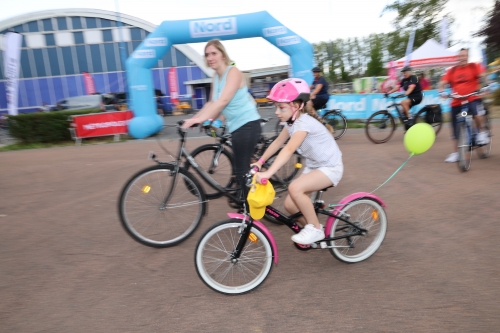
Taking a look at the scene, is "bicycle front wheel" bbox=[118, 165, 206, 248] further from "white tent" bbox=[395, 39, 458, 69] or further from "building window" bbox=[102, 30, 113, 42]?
"building window" bbox=[102, 30, 113, 42]

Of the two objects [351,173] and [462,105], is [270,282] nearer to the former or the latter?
[351,173]

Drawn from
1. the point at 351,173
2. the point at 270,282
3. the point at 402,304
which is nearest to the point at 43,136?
the point at 351,173

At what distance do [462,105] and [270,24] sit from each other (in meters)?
7.41

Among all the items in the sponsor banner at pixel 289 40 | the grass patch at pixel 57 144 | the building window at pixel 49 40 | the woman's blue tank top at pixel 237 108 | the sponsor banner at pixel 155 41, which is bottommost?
the grass patch at pixel 57 144

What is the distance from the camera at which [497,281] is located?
2.89 m

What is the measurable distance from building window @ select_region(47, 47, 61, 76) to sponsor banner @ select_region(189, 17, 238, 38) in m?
27.4

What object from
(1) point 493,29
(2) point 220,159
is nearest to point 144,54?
(2) point 220,159

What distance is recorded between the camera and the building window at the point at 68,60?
111 feet

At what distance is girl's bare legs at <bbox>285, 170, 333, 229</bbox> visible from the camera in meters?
3.01

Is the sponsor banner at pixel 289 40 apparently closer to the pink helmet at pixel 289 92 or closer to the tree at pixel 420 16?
the pink helmet at pixel 289 92

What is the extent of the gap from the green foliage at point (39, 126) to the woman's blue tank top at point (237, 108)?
11578 mm

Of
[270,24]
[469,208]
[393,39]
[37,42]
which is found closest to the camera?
[469,208]

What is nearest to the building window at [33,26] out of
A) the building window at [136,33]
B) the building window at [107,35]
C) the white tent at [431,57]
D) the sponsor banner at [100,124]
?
the building window at [107,35]

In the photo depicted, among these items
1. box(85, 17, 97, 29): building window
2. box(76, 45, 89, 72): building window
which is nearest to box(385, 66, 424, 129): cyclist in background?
box(76, 45, 89, 72): building window
